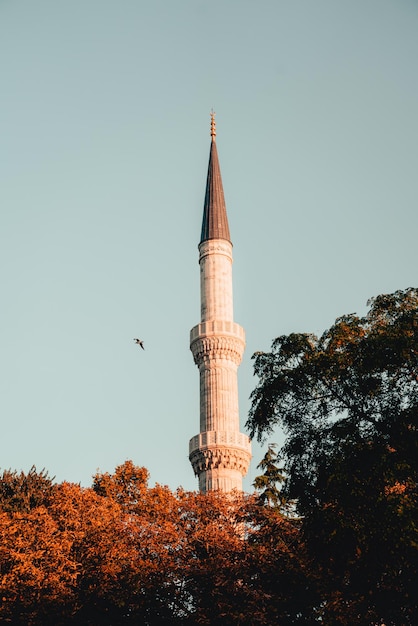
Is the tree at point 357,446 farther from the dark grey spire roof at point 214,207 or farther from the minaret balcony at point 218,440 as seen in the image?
→ the dark grey spire roof at point 214,207

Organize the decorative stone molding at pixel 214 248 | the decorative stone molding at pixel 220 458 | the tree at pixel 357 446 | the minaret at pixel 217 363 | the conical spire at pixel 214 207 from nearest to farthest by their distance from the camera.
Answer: the tree at pixel 357 446
the decorative stone molding at pixel 220 458
the minaret at pixel 217 363
the decorative stone molding at pixel 214 248
the conical spire at pixel 214 207

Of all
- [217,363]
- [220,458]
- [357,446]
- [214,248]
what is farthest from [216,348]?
[357,446]

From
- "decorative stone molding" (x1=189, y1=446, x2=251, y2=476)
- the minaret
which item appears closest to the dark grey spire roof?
the minaret

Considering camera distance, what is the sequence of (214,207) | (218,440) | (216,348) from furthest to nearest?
(214,207) → (216,348) → (218,440)

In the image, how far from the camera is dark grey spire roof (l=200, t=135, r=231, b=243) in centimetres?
4800

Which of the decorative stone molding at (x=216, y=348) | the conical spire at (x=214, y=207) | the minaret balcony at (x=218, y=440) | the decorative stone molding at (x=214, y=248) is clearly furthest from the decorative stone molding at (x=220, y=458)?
the conical spire at (x=214, y=207)

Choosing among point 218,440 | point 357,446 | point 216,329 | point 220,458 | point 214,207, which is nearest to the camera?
point 357,446

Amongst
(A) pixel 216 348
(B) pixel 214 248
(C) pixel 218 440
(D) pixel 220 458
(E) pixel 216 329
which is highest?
(B) pixel 214 248

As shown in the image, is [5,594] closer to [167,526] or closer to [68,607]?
[68,607]

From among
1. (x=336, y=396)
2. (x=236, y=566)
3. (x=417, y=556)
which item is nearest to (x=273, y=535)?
(x=236, y=566)

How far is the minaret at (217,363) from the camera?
136ft

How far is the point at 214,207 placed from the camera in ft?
162

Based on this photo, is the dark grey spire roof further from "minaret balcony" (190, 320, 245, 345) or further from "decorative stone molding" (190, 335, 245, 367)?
"decorative stone molding" (190, 335, 245, 367)

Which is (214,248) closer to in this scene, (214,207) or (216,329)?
(214,207)
